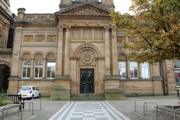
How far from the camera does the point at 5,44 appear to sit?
29.3 metres

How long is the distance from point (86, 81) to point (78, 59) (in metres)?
3.17

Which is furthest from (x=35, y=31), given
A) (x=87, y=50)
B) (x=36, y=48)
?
(x=87, y=50)

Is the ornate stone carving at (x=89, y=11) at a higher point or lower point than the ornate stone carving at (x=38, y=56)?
higher

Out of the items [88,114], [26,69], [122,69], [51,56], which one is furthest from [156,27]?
[26,69]

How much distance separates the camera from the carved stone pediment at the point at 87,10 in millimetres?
23016

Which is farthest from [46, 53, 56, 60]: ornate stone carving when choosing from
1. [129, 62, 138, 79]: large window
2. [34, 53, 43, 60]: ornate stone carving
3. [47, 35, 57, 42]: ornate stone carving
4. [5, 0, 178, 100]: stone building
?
[129, 62, 138, 79]: large window

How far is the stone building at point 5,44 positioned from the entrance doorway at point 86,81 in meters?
11.2

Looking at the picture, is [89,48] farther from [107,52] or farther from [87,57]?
[107,52]

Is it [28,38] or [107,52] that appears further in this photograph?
[28,38]

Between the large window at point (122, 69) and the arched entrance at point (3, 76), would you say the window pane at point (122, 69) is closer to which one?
the large window at point (122, 69)

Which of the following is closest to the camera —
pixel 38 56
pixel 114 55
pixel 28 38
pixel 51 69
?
pixel 114 55

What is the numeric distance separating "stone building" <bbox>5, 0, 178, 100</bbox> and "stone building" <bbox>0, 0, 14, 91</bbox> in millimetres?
1624

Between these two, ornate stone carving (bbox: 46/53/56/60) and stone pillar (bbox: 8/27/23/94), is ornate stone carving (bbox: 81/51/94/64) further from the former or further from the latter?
stone pillar (bbox: 8/27/23/94)

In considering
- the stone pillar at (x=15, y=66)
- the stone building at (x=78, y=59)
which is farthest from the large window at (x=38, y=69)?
the stone pillar at (x=15, y=66)
